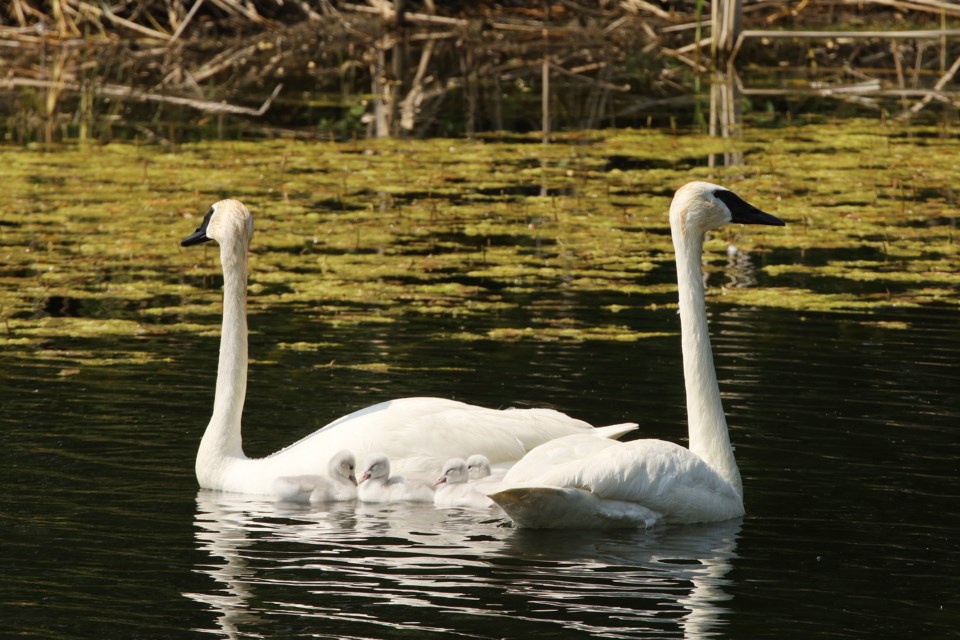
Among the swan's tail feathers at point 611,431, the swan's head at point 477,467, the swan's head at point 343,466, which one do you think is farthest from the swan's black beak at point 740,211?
the swan's head at point 343,466

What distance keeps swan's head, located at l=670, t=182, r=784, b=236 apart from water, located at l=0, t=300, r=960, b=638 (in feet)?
4.14

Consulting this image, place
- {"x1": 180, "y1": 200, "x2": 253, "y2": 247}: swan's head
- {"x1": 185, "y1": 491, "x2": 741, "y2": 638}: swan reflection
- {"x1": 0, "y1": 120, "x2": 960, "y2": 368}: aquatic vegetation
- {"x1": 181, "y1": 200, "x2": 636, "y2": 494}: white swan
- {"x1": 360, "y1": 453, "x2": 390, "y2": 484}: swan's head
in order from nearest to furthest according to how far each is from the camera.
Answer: {"x1": 185, "y1": 491, "x2": 741, "y2": 638}: swan reflection → {"x1": 360, "y1": 453, "x2": 390, "y2": 484}: swan's head → {"x1": 181, "y1": 200, "x2": 636, "y2": 494}: white swan → {"x1": 180, "y1": 200, "x2": 253, "y2": 247}: swan's head → {"x1": 0, "y1": 120, "x2": 960, "y2": 368}: aquatic vegetation

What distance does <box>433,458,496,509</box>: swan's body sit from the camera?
7.25m

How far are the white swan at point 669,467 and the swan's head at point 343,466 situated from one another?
84 cm

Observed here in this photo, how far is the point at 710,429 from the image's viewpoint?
23.5 feet

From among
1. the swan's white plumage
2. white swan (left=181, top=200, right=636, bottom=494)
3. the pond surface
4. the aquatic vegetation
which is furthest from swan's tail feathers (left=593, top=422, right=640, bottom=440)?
the aquatic vegetation

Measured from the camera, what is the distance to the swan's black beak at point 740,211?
729 centimetres

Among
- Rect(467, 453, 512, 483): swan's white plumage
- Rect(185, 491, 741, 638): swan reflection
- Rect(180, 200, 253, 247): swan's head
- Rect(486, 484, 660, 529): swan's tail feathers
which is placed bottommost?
Rect(185, 491, 741, 638): swan reflection

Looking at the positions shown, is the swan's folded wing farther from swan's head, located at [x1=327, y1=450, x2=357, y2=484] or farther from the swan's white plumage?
swan's head, located at [x1=327, y1=450, x2=357, y2=484]

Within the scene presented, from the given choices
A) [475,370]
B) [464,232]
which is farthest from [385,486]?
[464,232]

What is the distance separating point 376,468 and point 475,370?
7.26 ft

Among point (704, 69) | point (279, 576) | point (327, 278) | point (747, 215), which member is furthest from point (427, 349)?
point (704, 69)

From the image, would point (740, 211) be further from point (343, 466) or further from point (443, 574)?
point (443, 574)

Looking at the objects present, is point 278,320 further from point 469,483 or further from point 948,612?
point 948,612
